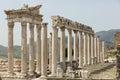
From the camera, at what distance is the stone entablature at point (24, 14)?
4928 centimetres

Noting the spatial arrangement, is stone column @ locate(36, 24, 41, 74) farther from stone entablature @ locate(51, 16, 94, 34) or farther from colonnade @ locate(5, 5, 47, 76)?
stone entablature @ locate(51, 16, 94, 34)

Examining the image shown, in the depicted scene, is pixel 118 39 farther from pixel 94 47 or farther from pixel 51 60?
pixel 94 47

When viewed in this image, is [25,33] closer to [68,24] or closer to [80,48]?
[68,24]

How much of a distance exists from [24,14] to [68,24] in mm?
8777

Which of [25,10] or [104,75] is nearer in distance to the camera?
[104,75]

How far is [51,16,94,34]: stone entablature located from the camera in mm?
50812

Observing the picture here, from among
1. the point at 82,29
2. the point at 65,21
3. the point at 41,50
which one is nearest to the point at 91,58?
the point at 82,29

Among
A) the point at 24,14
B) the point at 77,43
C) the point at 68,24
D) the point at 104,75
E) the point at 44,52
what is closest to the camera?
the point at 104,75

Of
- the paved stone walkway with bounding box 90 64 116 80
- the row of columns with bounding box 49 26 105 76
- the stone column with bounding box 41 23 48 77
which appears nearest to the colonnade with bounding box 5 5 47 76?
the stone column with bounding box 41 23 48 77

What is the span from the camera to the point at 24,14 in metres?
49.5

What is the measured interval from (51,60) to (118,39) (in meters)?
17.4

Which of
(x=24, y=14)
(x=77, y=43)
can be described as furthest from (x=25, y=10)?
(x=77, y=43)

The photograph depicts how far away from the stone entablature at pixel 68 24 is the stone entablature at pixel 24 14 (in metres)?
2.43

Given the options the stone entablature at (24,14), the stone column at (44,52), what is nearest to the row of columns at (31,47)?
the stone column at (44,52)
